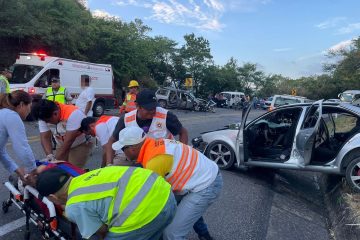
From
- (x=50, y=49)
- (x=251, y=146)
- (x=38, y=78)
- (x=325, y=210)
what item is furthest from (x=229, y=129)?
(x=50, y=49)

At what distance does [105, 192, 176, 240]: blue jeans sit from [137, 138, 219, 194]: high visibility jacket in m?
0.44

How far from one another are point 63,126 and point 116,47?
75.9 ft

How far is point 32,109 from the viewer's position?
4.23 m

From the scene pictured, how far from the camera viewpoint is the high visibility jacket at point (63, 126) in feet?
14.3

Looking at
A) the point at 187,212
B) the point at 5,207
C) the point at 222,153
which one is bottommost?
the point at 5,207

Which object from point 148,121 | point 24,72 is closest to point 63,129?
point 148,121

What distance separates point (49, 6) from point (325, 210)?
19.7 meters

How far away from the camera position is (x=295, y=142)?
624 centimetres

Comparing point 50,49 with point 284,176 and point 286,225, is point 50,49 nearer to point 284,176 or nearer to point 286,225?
point 284,176

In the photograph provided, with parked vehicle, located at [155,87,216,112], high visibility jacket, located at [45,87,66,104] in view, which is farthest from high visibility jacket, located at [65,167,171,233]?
parked vehicle, located at [155,87,216,112]

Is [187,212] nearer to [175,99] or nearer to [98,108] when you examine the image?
[98,108]

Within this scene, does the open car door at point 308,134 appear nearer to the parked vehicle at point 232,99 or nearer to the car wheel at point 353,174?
the car wheel at point 353,174

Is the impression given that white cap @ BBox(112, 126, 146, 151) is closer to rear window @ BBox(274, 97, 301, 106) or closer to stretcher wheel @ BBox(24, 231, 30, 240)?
stretcher wheel @ BBox(24, 231, 30, 240)

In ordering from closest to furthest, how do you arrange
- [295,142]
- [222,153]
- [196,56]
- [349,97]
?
1. [295,142]
2. [222,153]
3. [349,97]
4. [196,56]
